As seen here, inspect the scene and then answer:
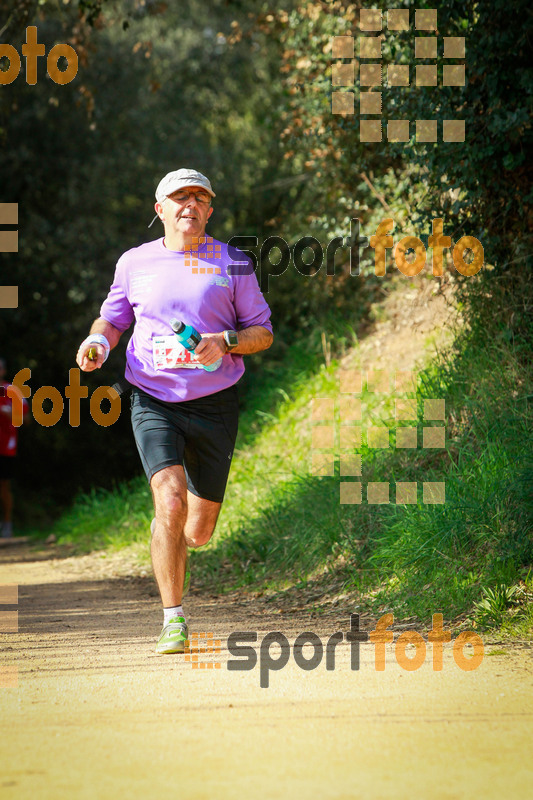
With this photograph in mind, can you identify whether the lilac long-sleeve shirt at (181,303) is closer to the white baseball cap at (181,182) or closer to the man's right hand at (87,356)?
the man's right hand at (87,356)

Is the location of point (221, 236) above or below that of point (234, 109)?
below

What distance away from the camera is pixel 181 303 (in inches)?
196

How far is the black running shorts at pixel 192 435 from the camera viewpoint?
195 inches

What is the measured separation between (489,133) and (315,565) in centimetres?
322

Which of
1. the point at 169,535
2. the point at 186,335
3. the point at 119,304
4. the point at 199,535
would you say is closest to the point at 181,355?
the point at 186,335

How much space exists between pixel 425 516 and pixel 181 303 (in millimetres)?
2102

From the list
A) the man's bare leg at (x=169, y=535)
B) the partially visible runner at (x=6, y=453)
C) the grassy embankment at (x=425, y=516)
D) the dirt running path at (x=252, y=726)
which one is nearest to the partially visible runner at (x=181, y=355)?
the man's bare leg at (x=169, y=535)

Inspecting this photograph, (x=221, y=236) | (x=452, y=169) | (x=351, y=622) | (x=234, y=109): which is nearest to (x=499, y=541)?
(x=351, y=622)

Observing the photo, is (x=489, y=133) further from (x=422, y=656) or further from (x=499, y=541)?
(x=422, y=656)

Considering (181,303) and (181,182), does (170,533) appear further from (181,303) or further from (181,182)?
(181,182)

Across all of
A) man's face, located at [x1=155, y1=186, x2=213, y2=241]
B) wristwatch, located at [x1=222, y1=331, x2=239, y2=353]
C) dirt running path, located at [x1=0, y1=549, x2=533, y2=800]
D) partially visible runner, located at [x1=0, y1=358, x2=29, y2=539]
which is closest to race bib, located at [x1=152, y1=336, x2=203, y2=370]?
wristwatch, located at [x1=222, y1=331, x2=239, y2=353]

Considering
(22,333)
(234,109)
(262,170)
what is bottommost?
(22,333)

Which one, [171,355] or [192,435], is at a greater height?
[171,355]

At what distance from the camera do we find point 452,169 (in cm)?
684
